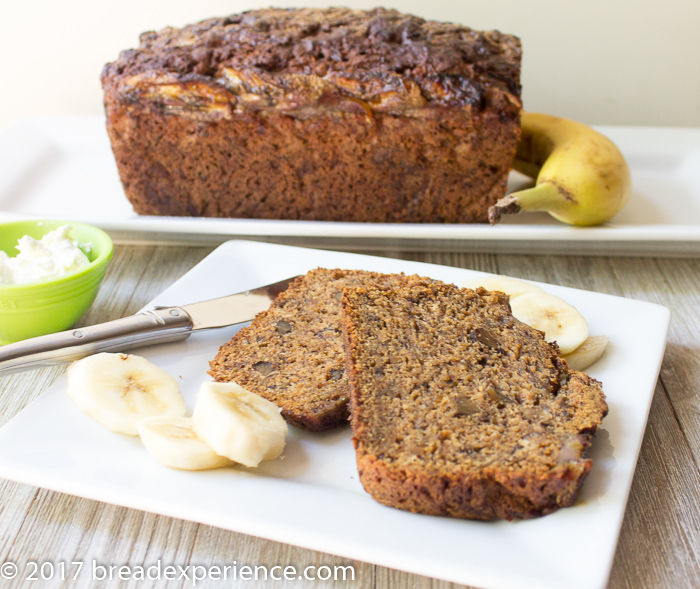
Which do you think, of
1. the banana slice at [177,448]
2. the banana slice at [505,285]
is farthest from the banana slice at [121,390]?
the banana slice at [505,285]

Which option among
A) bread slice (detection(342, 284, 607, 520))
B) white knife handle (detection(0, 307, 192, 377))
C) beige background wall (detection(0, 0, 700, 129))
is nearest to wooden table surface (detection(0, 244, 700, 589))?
bread slice (detection(342, 284, 607, 520))

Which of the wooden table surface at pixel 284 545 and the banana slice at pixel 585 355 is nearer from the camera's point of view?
the wooden table surface at pixel 284 545

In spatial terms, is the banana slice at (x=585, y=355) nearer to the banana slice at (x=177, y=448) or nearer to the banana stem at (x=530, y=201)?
the banana stem at (x=530, y=201)

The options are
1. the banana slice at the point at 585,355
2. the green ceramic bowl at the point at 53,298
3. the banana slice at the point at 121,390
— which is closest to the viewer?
the banana slice at the point at 121,390

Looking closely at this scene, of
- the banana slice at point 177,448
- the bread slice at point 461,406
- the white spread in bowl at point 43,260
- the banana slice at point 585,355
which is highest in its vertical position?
the white spread in bowl at point 43,260

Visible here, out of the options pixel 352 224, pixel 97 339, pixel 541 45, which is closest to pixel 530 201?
pixel 352 224

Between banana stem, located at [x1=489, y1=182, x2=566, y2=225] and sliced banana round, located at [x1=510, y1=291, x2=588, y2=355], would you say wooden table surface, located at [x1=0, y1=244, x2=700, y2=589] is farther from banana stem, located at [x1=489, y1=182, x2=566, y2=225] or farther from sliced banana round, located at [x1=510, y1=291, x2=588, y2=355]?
banana stem, located at [x1=489, y1=182, x2=566, y2=225]
